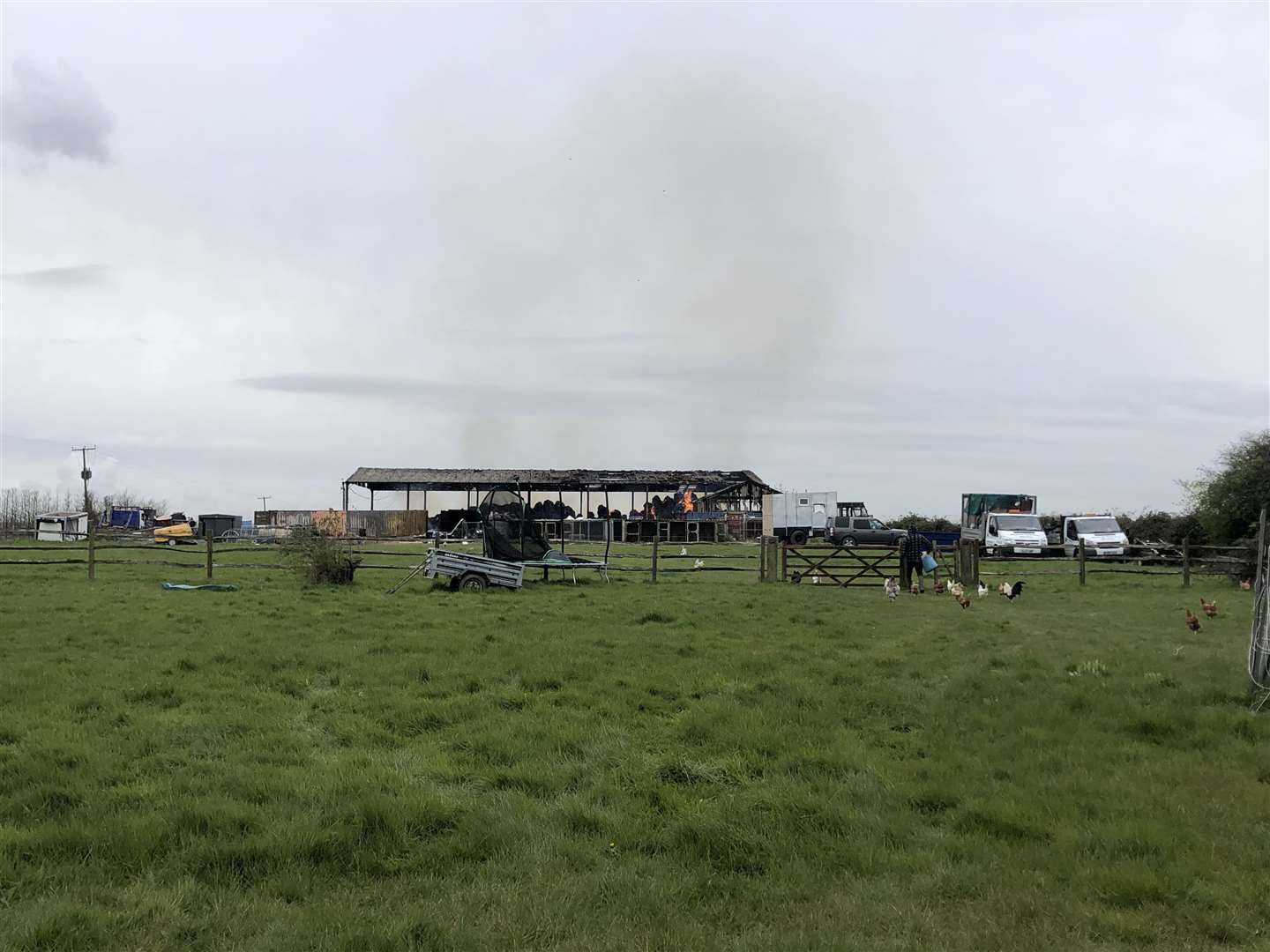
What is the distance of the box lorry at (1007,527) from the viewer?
33.7 meters

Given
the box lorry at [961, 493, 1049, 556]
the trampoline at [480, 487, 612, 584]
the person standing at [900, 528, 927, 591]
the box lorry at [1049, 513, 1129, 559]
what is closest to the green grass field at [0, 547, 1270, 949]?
the trampoline at [480, 487, 612, 584]

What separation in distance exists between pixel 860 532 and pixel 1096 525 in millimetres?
11289

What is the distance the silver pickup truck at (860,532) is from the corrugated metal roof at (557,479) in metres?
8.50

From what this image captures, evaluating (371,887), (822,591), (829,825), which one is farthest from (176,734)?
(822,591)

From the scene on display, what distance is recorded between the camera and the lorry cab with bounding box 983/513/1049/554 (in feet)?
114

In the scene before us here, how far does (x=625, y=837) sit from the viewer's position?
4.85 metres

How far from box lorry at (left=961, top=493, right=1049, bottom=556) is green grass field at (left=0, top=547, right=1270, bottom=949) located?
69.3 feet

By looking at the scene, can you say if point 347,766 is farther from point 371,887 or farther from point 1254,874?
point 1254,874

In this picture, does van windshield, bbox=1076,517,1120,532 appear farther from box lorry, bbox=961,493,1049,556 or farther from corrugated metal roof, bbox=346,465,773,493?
corrugated metal roof, bbox=346,465,773,493

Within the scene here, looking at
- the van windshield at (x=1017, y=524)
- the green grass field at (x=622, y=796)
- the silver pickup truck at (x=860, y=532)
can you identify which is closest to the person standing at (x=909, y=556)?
the green grass field at (x=622, y=796)

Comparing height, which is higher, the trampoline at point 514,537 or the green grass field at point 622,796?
the trampoline at point 514,537

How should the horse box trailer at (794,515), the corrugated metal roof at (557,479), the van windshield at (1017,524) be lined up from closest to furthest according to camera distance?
1. the van windshield at (1017,524)
2. the horse box trailer at (794,515)
3. the corrugated metal roof at (557,479)

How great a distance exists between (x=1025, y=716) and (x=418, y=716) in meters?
4.79

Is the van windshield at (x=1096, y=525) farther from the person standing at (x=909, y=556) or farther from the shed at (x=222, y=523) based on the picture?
the shed at (x=222, y=523)
